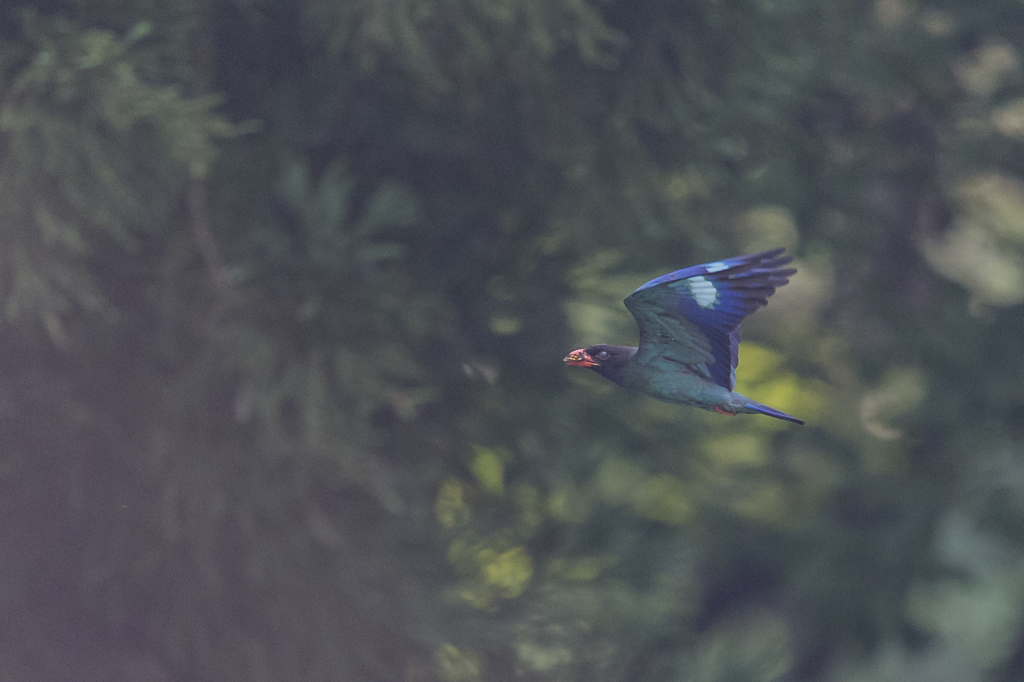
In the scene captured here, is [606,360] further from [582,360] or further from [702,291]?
[702,291]

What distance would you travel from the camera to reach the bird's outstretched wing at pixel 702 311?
4.84 ft

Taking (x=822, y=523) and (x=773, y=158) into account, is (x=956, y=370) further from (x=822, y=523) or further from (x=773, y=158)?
(x=773, y=158)

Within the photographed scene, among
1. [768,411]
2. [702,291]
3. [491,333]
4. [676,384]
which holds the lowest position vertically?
[768,411]

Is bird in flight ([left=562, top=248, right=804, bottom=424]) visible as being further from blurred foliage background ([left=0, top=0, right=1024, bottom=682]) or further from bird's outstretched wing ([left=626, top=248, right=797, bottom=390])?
blurred foliage background ([left=0, top=0, right=1024, bottom=682])

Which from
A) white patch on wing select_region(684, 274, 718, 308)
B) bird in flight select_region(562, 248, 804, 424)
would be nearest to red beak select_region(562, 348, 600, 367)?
bird in flight select_region(562, 248, 804, 424)

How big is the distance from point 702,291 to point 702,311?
0.11 ft

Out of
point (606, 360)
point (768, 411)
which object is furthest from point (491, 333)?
point (768, 411)

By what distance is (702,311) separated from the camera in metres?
1.55

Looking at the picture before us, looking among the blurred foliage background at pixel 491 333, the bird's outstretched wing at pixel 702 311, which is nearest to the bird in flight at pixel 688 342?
the bird's outstretched wing at pixel 702 311

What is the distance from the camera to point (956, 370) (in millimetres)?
4641

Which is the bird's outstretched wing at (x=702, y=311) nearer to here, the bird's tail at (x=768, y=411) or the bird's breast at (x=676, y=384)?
the bird's breast at (x=676, y=384)

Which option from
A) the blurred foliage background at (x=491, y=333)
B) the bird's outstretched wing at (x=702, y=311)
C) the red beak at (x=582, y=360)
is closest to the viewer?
the bird's outstretched wing at (x=702, y=311)

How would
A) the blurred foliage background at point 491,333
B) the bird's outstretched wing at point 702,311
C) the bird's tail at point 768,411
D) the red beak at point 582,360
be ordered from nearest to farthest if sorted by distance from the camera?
1. the bird's tail at point 768,411
2. the bird's outstretched wing at point 702,311
3. the red beak at point 582,360
4. the blurred foliage background at point 491,333

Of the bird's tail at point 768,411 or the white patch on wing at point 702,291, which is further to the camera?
the white patch on wing at point 702,291
